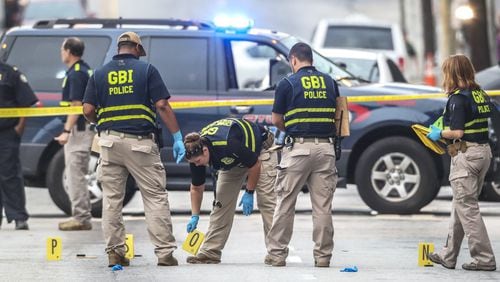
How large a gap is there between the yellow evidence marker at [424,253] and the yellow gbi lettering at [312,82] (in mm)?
1387

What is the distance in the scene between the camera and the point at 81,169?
47.8 ft

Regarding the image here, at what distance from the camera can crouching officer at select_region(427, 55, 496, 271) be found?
11.2m

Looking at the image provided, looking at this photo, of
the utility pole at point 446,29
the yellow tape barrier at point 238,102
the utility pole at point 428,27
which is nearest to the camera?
the yellow tape barrier at point 238,102

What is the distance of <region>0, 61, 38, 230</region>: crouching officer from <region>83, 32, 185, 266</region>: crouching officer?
9.58 ft

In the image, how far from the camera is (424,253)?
1155 cm

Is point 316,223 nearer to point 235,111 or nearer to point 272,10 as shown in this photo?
point 235,111

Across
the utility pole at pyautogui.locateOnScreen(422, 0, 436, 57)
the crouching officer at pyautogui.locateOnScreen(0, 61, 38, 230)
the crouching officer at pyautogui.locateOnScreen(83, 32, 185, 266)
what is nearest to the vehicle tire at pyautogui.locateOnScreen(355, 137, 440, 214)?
the crouching officer at pyautogui.locateOnScreen(0, 61, 38, 230)

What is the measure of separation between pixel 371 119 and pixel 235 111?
1318 millimetres

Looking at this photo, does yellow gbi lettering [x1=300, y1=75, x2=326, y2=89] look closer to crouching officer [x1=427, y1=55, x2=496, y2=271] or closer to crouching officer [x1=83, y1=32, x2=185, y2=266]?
crouching officer [x1=427, y1=55, x2=496, y2=271]

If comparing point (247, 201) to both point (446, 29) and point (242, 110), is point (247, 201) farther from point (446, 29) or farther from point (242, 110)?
point (446, 29)

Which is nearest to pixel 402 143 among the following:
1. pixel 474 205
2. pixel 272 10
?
pixel 474 205

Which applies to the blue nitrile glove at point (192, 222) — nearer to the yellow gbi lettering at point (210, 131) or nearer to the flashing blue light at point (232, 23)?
the yellow gbi lettering at point (210, 131)

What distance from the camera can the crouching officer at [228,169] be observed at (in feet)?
36.2

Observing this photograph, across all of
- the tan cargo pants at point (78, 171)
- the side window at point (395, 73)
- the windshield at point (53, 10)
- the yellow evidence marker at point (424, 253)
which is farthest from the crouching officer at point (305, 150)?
the windshield at point (53, 10)
